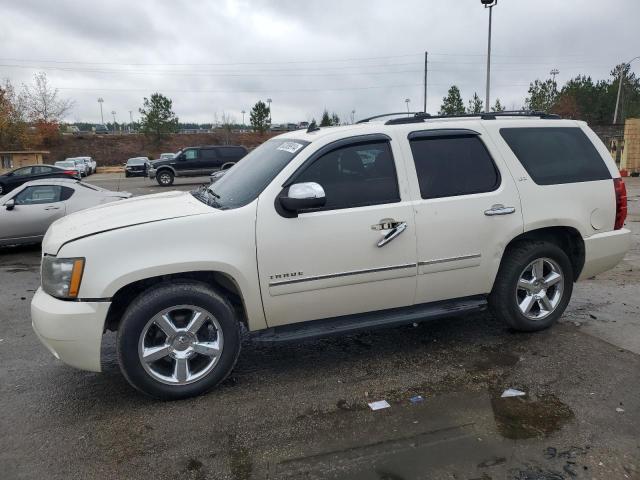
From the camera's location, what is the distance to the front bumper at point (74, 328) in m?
3.34

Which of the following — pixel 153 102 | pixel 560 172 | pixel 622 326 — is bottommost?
pixel 622 326

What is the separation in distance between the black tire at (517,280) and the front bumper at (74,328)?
10.3ft

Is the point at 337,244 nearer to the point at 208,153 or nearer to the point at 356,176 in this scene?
the point at 356,176

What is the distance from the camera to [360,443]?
3.08 m

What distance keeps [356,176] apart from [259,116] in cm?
6306

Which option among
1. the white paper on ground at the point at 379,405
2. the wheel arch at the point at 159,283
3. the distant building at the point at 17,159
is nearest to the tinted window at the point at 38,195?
the wheel arch at the point at 159,283

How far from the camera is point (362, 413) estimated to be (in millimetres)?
3422

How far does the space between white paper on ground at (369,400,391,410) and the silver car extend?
305 inches

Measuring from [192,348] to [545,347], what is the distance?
2913 millimetres

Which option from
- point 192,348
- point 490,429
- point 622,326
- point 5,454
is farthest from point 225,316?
point 622,326

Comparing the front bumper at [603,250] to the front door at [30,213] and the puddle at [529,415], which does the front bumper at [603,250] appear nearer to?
the puddle at [529,415]

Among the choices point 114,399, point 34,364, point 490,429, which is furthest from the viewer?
point 34,364

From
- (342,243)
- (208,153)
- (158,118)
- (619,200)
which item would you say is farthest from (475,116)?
(158,118)

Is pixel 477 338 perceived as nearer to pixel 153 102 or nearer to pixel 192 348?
pixel 192 348
